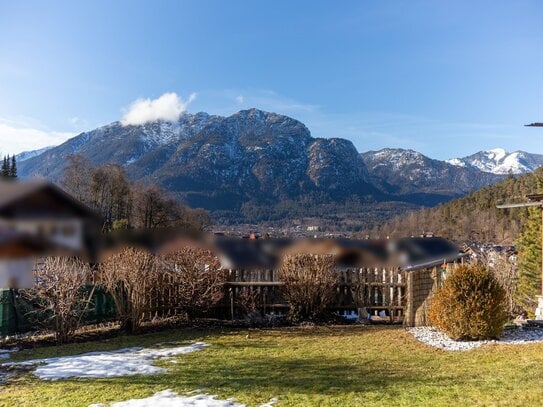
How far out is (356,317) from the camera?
12.7 meters

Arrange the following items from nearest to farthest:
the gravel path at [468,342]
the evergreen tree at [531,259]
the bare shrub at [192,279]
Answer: the gravel path at [468,342], the bare shrub at [192,279], the evergreen tree at [531,259]

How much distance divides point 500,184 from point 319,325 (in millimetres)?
80360

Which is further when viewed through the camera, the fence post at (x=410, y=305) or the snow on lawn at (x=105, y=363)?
the fence post at (x=410, y=305)

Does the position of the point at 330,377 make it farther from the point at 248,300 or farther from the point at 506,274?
the point at 506,274

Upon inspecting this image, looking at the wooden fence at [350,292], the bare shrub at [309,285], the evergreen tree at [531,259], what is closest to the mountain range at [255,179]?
the evergreen tree at [531,259]

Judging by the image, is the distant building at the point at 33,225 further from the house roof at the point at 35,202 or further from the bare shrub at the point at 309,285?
the bare shrub at the point at 309,285

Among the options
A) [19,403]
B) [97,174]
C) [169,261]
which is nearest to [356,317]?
[169,261]

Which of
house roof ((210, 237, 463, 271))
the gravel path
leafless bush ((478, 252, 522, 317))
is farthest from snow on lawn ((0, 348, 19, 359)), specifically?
leafless bush ((478, 252, 522, 317))

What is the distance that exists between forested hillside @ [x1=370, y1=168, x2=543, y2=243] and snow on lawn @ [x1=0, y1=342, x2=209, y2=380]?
185 feet

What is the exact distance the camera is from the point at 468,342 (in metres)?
8.98

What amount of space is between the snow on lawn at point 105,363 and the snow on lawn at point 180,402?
145 cm

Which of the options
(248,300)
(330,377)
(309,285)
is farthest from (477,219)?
(330,377)

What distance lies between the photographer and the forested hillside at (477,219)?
65.3m

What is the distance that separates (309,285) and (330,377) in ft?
18.7
